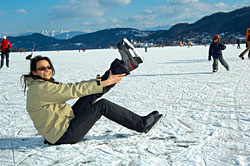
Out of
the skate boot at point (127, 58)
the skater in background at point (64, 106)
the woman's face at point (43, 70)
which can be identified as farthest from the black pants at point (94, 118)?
the woman's face at point (43, 70)

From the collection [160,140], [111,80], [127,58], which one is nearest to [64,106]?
[111,80]

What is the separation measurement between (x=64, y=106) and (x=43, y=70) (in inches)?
16.7

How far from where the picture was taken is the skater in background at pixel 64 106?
2189mm

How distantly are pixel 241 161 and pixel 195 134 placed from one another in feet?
2.48

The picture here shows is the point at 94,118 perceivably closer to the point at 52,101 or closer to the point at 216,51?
the point at 52,101

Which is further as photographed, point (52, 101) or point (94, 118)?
point (94, 118)

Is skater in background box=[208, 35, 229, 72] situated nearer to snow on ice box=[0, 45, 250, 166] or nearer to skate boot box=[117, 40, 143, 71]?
snow on ice box=[0, 45, 250, 166]

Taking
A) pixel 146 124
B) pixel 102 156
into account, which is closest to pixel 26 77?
pixel 102 156

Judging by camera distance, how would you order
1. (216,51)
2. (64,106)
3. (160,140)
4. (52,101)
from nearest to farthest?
1. (52,101)
2. (64,106)
3. (160,140)
4. (216,51)

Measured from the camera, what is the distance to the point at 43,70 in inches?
92.7

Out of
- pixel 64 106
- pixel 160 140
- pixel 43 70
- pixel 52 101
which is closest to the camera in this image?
pixel 52 101

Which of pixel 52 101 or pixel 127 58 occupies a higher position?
pixel 127 58

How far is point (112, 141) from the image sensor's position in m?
2.81

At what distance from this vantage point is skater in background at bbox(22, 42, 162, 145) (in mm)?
2189
